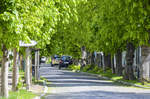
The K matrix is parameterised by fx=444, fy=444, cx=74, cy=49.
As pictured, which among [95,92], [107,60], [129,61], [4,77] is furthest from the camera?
[107,60]

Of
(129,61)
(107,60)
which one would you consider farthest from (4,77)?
(107,60)

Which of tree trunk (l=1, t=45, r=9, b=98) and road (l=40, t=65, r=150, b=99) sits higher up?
tree trunk (l=1, t=45, r=9, b=98)

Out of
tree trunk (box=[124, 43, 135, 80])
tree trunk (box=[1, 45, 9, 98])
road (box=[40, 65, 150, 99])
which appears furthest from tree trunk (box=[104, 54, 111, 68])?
tree trunk (box=[1, 45, 9, 98])

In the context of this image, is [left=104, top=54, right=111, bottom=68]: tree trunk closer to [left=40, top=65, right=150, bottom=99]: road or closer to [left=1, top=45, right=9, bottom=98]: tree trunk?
[left=40, top=65, right=150, bottom=99]: road

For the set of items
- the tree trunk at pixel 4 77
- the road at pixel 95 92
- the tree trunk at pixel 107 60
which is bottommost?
the road at pixel 95 92

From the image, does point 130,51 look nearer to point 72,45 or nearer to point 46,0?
point 46,0

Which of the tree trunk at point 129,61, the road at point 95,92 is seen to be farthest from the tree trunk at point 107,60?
the road at point 95,92

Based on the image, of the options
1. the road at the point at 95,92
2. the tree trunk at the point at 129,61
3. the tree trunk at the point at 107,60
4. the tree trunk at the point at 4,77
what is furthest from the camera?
the tree trunk at the point at 107,60

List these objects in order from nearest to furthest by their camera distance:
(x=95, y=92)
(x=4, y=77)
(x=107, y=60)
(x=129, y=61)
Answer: (x=4, y=77)
(x=95, y=92)
(x=129, y=61)
(x=107, y=60)

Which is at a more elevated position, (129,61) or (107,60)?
(107,60)

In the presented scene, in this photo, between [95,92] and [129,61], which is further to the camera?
[129,61]

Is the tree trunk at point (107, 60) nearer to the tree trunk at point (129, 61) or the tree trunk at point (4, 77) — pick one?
the tree trunk at point (129, 61)

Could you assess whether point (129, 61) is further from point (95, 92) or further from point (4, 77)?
point (4, 77)

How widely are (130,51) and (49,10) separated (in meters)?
20.6
